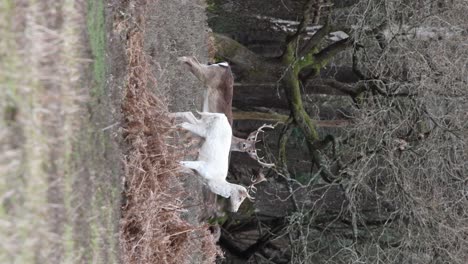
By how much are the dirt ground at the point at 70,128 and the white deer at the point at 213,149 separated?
0.34 metres

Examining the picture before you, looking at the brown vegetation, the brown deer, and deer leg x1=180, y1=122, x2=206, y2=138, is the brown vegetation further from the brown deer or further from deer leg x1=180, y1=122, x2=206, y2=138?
the brown deer

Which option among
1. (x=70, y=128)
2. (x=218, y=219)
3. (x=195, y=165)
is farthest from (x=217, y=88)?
(x=70, y=128)

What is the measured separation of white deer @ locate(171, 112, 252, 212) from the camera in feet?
18.6

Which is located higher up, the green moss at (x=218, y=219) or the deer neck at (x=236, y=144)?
the deer neck at (x=236, y=144)

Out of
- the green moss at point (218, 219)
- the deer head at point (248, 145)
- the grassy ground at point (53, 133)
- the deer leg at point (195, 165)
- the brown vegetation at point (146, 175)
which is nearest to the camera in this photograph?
the grassy ground at point (53, 133)

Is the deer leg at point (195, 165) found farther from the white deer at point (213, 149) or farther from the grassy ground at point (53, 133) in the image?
the grassy ground at point (53, 133)

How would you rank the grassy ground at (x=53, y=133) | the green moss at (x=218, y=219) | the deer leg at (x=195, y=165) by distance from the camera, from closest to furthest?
1. the grassy ground at (x=53, y=133)
2. the deer leg at (x=195, y=165)
3. the green moss at (x=218, y=219)

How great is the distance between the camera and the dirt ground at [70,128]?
2557mm

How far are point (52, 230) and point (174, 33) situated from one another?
386cm

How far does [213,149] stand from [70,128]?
258cm

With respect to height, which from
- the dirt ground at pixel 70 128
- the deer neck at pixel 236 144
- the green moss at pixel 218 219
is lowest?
the green moss at pixel 218 219

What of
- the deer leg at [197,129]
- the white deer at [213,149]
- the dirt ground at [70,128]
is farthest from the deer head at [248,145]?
the dirt ground at [70,128]

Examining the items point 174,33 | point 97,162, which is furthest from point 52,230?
point 174,33

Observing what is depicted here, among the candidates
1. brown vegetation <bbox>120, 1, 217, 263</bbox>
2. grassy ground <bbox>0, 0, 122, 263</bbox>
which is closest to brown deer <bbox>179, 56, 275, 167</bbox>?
brown vegetation <bbox>120, 1, 217, 263</bbox>
